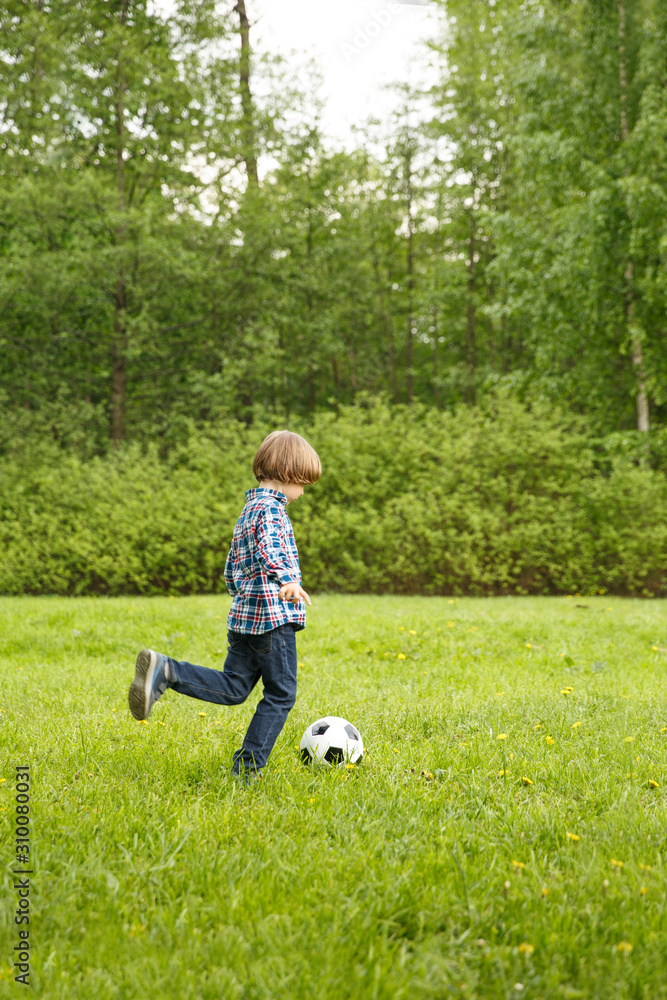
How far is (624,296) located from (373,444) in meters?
6.62

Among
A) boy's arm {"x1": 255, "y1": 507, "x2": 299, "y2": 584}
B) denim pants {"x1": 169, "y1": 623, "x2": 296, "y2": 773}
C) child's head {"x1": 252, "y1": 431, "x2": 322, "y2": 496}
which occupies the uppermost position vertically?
child's head {"x1": 252, "y1": 431, "x2": 322, "y2": 496}

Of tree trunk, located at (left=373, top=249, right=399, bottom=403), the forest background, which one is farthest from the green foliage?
tree trunk, located at (left=373, top=249, right=399, bottom=403)

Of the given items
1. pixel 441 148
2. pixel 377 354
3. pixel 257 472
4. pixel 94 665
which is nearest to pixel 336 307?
pixel 377 354

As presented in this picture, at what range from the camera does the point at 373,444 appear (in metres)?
12.1

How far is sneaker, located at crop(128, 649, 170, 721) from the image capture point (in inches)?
113

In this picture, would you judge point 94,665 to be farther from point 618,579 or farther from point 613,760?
point 618,579

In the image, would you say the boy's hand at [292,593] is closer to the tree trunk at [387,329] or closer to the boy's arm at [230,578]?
the boy's arm at [230,578]

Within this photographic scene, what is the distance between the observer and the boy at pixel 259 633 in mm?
2936

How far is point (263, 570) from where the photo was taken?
9.82ft

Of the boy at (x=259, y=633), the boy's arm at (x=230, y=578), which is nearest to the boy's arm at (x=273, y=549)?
the boy at (x=259, y=633)

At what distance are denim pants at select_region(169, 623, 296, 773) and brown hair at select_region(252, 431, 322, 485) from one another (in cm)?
70

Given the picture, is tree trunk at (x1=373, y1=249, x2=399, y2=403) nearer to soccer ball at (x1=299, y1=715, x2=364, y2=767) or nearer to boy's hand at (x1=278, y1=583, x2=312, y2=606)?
soccer ball at (x1=299, y1=715, x2=364, y2=767)

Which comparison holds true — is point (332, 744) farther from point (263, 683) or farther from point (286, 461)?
point (286, 461)

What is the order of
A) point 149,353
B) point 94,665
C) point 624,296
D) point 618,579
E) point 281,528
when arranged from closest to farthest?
point 281,528 → point 94,665 → point 618,579 → point 624,296 → point 149,353
